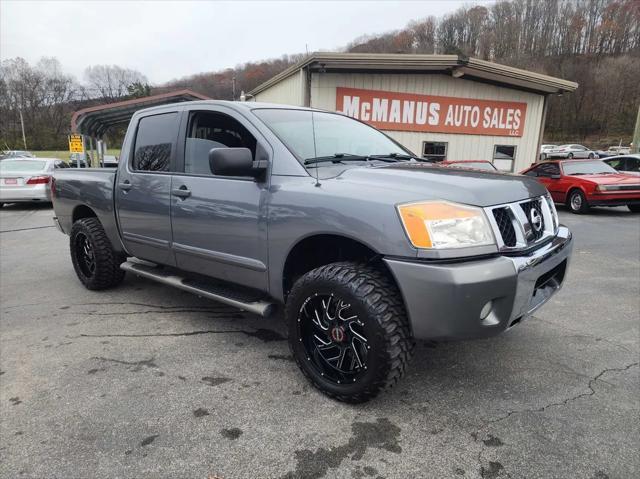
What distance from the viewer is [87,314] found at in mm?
4059

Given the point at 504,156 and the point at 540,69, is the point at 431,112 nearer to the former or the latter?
the point at 504,156

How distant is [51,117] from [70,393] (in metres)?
82.3

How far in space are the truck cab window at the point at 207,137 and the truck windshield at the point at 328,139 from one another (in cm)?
23

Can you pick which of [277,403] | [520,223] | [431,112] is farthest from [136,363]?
[431,112]

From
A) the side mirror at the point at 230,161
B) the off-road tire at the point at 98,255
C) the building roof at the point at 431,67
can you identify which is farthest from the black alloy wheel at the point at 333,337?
the building roof at the point at 431,67

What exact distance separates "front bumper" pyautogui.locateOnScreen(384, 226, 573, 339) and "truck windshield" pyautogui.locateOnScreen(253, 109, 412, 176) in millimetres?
974

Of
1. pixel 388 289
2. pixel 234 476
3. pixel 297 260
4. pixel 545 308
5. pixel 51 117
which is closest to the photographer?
pixel 234 476

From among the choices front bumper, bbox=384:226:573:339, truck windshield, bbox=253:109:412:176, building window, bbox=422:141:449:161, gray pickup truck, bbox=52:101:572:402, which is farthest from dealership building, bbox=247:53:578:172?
front bumper, bbox=384:226:573:339

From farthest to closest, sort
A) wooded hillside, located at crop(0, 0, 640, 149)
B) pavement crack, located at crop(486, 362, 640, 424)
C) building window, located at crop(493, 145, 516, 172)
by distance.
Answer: wooded hillside, located at crop(0, 0, 640, 149) → building window, located at crop(493, 145, 516, 172) → pavement crack, located at crop(486, 362, 640, 424)

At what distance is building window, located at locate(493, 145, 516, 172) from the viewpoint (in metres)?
16.0

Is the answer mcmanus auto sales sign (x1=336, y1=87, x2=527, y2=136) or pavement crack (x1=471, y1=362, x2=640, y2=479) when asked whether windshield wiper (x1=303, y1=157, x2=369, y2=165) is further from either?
mcmanus auto sales sign (x1=336, y1=87, x2=527, y2=136)

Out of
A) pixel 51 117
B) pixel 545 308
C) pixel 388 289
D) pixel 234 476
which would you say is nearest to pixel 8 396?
pixel 234 476

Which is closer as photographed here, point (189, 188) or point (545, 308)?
point (189, 188)

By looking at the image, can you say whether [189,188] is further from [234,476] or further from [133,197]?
[234,476]
